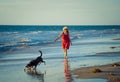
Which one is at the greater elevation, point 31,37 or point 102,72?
point 31,37

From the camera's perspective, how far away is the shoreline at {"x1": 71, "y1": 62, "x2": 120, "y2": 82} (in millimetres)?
8013

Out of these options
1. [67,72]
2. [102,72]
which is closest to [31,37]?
[67,72]

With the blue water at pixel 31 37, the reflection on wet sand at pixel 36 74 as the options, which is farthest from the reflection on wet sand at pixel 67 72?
the blue water at pixel 31 37

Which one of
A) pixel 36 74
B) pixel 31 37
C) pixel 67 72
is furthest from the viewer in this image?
pixel 31 37

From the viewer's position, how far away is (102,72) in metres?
8.62

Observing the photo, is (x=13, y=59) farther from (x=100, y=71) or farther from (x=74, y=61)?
(x=100, y=71)

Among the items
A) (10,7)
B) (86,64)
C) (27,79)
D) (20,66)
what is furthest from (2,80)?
(10,7)

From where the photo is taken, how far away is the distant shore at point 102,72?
26.3ft

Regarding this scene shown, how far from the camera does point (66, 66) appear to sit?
9.64m

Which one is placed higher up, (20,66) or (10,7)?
(10,7)

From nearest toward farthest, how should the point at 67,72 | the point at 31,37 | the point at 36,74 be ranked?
the point at 36,74 → the point at 67,72 → the point at 31,37

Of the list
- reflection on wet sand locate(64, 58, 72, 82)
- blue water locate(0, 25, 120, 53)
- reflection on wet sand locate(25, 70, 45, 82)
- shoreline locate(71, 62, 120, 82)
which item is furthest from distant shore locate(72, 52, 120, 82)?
blue water locate(0, 25, 120, 53)

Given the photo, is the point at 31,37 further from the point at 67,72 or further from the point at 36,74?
the point at 36,74

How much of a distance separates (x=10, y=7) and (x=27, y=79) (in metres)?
3.61
